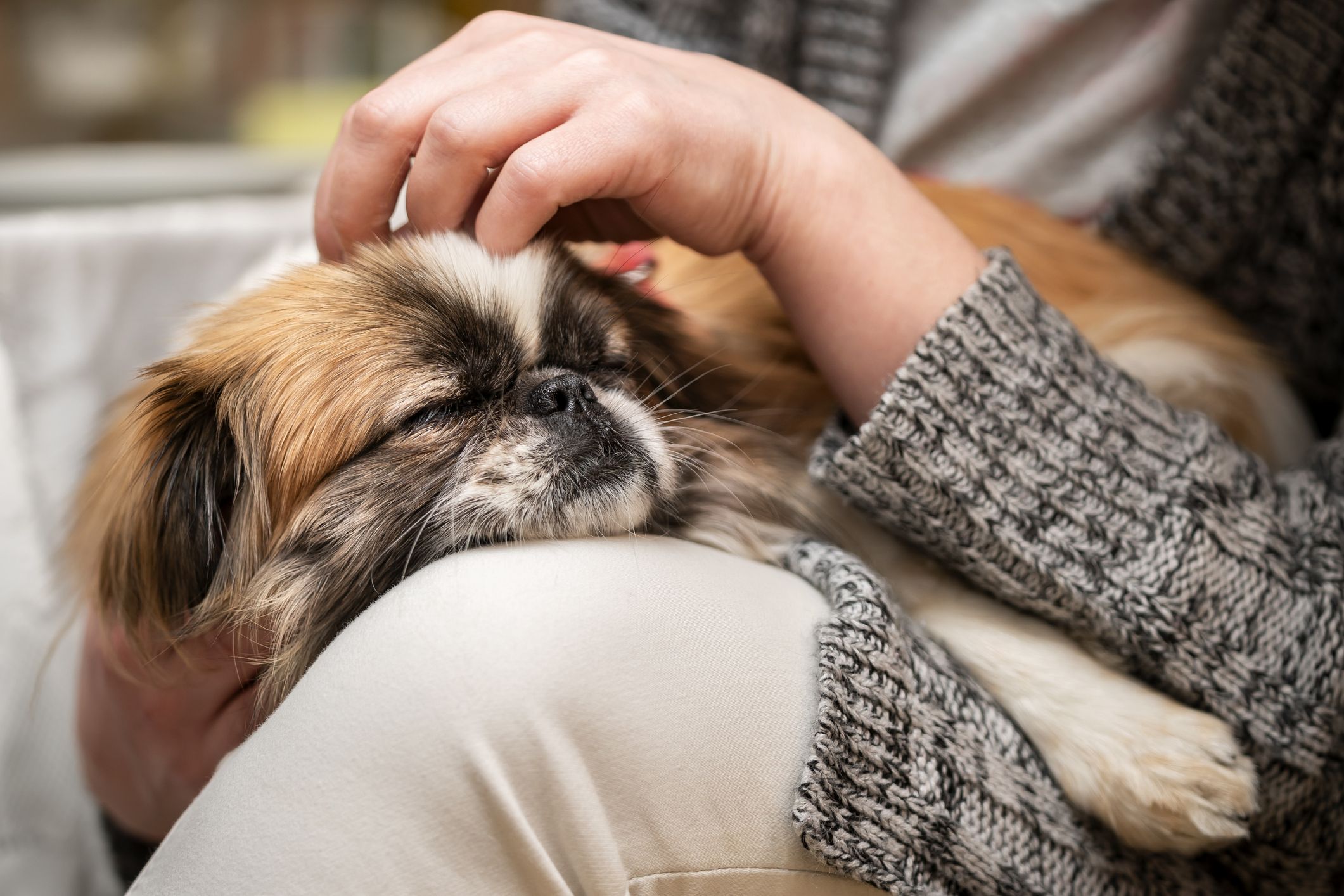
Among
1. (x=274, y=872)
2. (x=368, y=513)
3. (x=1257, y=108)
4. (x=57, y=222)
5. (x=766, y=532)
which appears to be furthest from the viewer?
(x=57, y=222)

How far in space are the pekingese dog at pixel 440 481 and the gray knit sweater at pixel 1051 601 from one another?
5 centimetres

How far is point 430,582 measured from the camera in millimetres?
660

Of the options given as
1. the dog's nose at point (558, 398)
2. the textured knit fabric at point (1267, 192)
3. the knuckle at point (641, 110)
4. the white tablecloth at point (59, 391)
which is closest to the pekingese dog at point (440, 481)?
the dog's nose at point (558, 398)

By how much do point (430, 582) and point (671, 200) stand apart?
13.4 inches

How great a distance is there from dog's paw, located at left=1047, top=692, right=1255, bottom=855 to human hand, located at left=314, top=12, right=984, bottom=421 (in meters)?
0.31

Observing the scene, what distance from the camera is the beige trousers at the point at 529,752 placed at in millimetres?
596

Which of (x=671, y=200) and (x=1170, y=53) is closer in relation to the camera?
(x=671, y=200)

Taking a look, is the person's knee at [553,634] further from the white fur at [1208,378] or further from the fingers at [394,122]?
the white fur at [1208,378]

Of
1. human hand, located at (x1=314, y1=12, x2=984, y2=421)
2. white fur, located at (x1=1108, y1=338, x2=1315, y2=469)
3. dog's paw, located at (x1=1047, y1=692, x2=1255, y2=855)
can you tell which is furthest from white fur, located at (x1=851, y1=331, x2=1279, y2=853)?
white fur, located at (x1=1108, y1=338, x2=1315, y2=469)

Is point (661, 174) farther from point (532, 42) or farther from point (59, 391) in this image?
point (59, 391)

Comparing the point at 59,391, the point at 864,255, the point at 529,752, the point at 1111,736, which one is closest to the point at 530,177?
Result: the point at 864,255

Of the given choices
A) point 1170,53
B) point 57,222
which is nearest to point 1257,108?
point 1170,53

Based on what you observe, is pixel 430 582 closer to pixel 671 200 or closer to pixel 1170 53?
pixel 671 200

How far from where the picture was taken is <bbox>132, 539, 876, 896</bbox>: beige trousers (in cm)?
60
